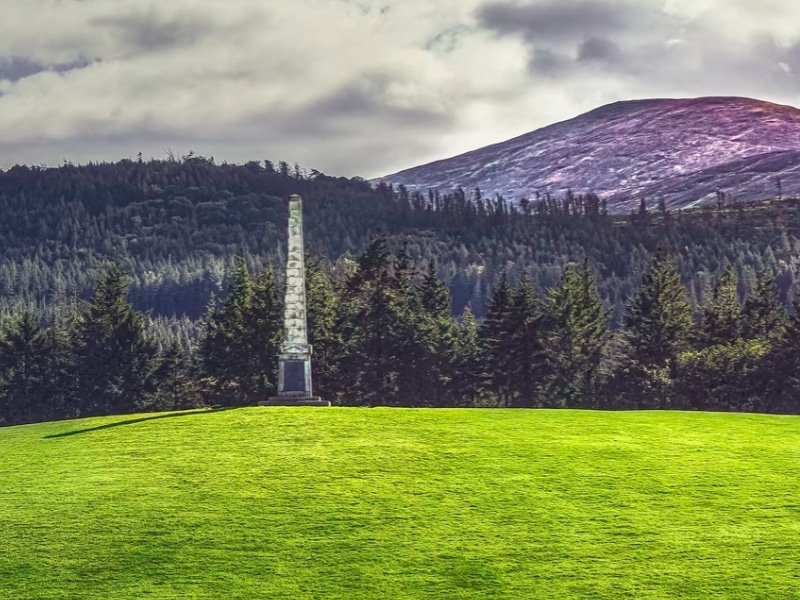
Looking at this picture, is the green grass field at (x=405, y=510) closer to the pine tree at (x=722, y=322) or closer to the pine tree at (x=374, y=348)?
the pine tree at (x=374, y=348)

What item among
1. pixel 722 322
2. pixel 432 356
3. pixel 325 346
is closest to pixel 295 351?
Result: pixel 325 346

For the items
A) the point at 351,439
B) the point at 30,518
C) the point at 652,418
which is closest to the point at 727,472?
→ the point at 652,418

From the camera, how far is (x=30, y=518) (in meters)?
36.3

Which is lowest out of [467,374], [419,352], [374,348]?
[467,374]

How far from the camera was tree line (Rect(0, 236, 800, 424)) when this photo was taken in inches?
3410

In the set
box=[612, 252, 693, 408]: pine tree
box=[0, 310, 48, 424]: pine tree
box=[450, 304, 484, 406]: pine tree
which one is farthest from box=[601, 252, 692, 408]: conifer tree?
box=[0, 310, 48, 424]: pine tree

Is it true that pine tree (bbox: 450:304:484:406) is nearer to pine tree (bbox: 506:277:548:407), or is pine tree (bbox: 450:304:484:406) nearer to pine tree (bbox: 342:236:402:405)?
pine tree (bbox: 506:277:548:407)

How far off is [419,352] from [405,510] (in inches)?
2191

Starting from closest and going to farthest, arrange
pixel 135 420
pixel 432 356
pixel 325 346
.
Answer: pixel 135 420 < pixel 325 346 < pixel 432 356

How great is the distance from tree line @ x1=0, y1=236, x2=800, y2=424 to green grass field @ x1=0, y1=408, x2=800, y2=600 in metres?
37.3

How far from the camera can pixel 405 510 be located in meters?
36.0

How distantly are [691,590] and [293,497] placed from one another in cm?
1318

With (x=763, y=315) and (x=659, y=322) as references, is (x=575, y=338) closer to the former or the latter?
(x=659, y=322)

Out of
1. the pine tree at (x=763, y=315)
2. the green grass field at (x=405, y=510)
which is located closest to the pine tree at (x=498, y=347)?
the pine tree at (x=763, y=315)
